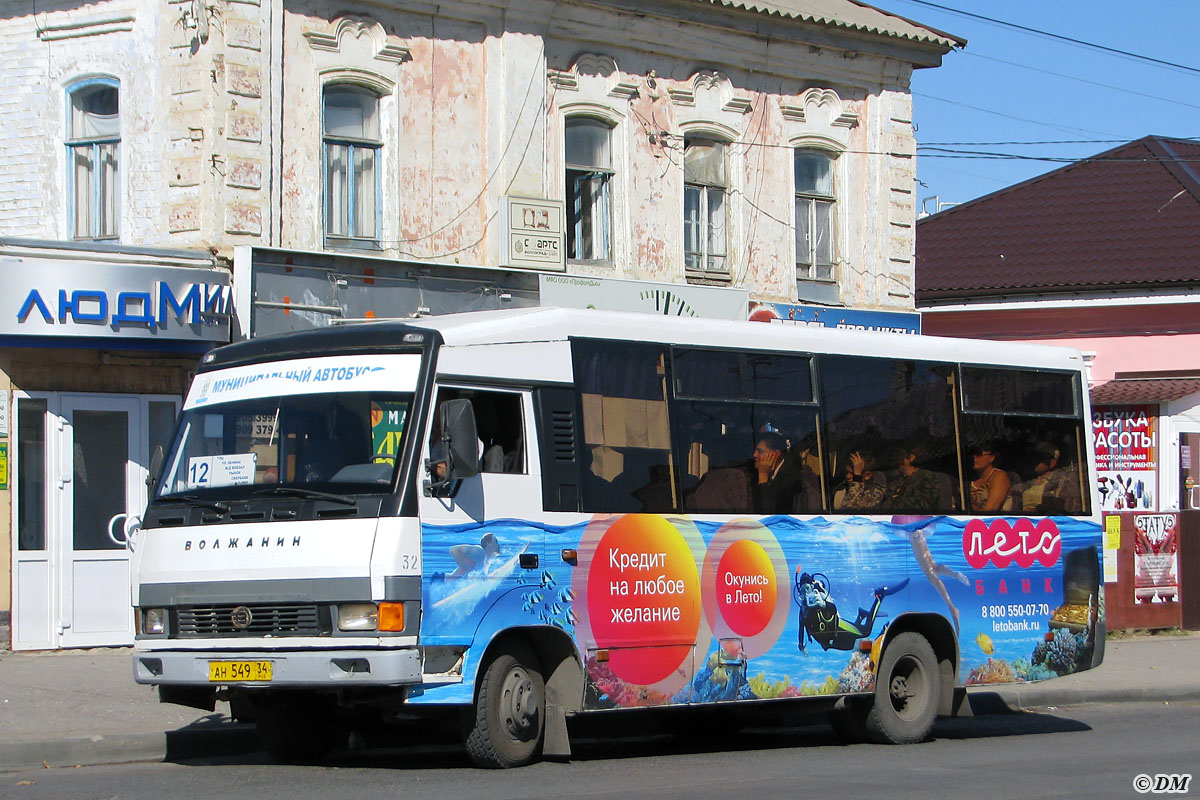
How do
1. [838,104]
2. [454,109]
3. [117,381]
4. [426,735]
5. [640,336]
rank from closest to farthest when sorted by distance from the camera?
[640,336] → [426,735] → [117,381] → [454,109] → [838,104]

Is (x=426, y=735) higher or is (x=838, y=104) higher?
(x=838, y=104)

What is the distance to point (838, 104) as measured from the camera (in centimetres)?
2355

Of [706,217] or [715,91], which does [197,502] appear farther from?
[715,91]

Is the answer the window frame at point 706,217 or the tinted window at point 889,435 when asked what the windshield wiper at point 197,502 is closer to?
the tinted window at point 889,435

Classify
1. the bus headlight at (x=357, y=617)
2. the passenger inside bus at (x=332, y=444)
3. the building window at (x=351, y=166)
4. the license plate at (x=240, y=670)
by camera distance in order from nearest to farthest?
the bus headlight at (x=357, y=617) → the license plate at (x=240, y=670) → the passenger inside bus at (x=332, y=444) → the building window at (x=351, y=166)

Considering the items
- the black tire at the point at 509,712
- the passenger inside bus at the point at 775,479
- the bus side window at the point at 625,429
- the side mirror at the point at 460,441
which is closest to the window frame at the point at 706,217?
the passenger inside bus at the point at 775,479

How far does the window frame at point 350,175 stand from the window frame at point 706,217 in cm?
470

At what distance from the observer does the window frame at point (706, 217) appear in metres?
22.2

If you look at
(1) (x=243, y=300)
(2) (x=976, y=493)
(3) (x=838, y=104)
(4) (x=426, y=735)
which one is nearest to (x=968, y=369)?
(2) (x=976, y=493)

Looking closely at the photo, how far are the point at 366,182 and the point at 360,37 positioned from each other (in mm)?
1654

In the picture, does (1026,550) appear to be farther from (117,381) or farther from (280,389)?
(117,381)

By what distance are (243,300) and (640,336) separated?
752 centimetres

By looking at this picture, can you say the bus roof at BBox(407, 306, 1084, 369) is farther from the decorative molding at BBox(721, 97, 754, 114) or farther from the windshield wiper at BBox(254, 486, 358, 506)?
the decorative molding at BBox(721, 97, 754, 114)

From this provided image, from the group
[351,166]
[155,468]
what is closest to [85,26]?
[351,166]
